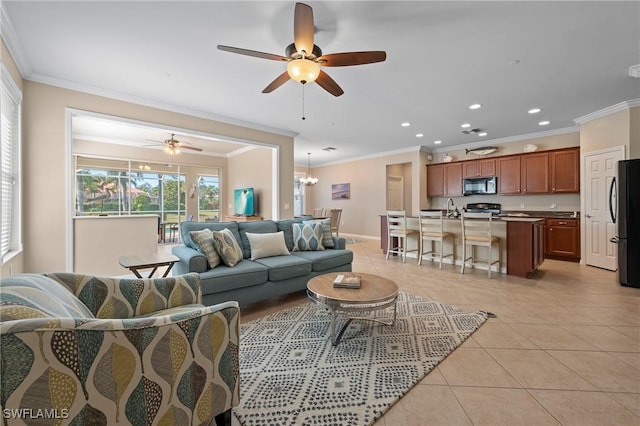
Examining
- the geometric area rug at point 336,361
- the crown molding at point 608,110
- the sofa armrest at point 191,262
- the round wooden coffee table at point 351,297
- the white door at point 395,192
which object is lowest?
the geometric area rug at point 336,361

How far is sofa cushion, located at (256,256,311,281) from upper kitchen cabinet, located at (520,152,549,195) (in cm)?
547

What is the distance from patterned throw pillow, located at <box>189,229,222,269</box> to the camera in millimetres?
2867

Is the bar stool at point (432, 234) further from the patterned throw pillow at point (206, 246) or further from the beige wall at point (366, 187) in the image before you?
the patterned throw pillow at point (206, 246)

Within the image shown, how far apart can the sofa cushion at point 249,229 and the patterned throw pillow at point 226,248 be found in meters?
0.30

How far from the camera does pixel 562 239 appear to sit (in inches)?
210

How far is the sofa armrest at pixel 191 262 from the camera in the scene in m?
2.70

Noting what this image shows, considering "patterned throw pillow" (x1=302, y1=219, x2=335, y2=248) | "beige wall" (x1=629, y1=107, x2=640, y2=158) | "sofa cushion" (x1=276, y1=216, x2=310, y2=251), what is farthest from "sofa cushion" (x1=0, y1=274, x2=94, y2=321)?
"beige wall" (x1=629, y1=107, x2=640, y2=158)

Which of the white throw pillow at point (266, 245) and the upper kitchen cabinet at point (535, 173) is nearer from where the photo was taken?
the white throw pillow at point (266, 245)

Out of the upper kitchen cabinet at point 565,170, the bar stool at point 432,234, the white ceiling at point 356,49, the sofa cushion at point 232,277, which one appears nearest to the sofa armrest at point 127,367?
the sofa cushion at point 232,277

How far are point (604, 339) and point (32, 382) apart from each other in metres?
3.63

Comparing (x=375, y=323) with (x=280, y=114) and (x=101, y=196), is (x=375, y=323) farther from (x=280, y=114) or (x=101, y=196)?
(x=101, y=196)

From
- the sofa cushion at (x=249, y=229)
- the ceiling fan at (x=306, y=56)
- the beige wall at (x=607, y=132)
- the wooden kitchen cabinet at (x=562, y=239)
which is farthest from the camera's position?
the wooden kitchen cabinet at (x=562, y=239)

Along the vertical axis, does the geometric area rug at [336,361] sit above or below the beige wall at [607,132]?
below

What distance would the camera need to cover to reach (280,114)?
4.71 metres
